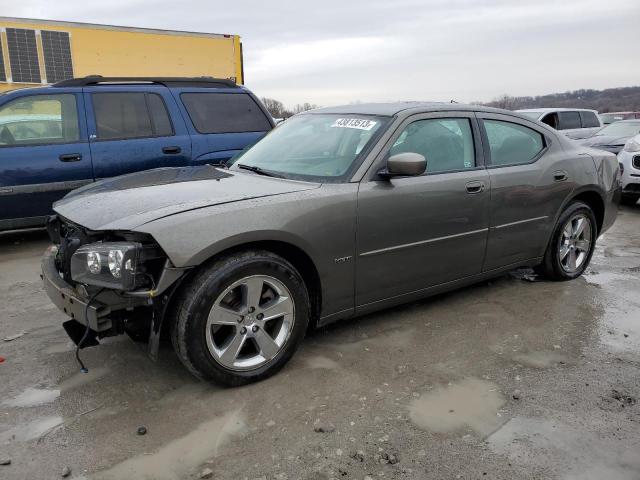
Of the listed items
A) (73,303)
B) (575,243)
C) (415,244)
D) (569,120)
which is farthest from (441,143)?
(569,120)

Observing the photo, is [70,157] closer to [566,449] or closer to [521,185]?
[521,185]

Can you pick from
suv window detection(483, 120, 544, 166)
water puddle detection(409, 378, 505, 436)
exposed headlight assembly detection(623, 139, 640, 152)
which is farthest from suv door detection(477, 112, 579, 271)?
exposed headlight assembly detection(623, 139, 640, 152)

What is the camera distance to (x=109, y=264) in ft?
8.75

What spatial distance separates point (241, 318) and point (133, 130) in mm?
→ 4083

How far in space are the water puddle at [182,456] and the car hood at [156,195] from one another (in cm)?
107

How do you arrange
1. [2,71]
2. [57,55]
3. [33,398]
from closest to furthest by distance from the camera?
[33,398] → [2,71] → [57,55]

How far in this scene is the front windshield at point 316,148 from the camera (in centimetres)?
352

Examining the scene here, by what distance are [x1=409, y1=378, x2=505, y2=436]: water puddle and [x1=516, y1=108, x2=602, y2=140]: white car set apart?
40.4 ft

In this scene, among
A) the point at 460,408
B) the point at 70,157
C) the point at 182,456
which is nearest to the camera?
the point at 182,456

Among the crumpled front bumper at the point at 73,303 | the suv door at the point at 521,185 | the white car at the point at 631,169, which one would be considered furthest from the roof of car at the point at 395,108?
the white car at the point at 631,169

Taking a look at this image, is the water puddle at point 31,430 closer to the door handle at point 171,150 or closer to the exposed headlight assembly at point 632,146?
the door handle at point 171,150

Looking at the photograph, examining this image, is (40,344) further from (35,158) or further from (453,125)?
(453,125)

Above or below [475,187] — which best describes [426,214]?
below

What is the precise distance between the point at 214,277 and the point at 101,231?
24.8 inches
